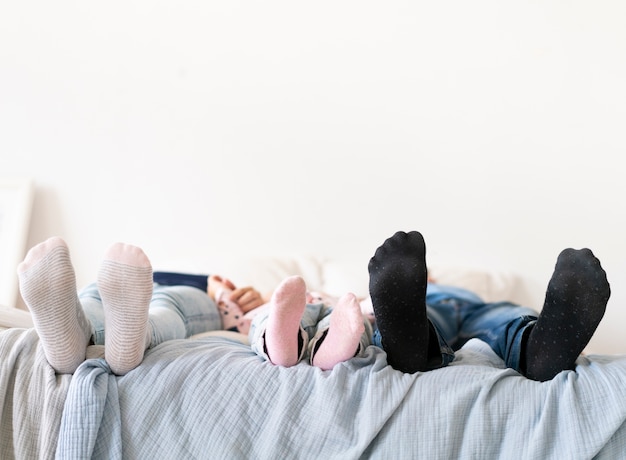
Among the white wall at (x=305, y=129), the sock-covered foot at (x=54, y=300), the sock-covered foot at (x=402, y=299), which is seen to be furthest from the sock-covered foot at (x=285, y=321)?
the white wall at (x=305, y=129)

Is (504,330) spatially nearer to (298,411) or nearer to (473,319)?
(298,411)

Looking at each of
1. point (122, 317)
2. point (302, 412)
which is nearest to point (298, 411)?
point (302, 412)

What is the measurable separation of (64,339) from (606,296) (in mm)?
771

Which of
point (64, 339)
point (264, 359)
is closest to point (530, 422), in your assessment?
point (264, 359)

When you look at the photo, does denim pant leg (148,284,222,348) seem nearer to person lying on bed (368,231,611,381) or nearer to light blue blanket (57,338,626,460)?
light blue blanket (57,338,626,460)

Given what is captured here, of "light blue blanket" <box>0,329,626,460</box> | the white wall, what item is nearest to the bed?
"light blue blanket" <box>0,329,626,460</box>

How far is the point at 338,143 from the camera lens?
7.43ft

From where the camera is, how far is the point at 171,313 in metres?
1.33

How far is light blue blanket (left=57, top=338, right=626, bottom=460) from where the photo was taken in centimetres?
96

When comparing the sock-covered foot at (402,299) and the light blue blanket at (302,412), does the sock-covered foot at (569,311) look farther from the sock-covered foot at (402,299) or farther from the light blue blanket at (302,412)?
the sock-covered foot at (402,299)

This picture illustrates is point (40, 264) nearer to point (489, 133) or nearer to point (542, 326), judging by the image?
point (542, 326)

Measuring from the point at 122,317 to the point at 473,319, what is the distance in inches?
38.4

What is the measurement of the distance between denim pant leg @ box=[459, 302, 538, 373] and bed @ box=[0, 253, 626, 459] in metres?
0.09

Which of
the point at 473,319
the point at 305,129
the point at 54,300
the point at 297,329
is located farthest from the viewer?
the point at 305,129
